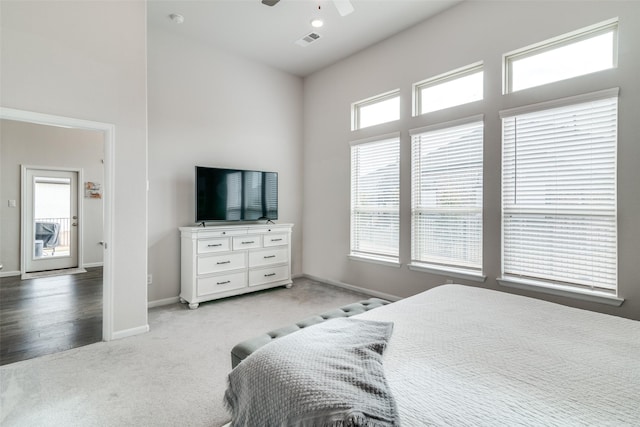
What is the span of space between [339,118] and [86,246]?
162 inches

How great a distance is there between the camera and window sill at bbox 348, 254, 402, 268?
398 cm

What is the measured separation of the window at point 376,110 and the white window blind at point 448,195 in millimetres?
601

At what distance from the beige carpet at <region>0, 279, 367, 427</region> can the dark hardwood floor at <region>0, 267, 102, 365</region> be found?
10.3 inches

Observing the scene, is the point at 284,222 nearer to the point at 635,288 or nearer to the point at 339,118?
the point at 339,118

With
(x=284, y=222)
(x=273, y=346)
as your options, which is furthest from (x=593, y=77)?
(x=284, y=222)

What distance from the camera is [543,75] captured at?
9.38 ft

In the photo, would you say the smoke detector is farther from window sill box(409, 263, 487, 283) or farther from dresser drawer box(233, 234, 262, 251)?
window sill box(409, 263, 487, 283)

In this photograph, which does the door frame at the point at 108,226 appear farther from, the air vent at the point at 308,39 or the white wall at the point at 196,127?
the air vent at the point at 308,39

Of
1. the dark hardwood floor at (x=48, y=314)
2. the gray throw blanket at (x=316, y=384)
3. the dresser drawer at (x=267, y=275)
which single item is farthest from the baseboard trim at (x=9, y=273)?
the gray throw blanket at (x=316, y=384)

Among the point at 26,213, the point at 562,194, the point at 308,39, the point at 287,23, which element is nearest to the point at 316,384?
the point at 562,194

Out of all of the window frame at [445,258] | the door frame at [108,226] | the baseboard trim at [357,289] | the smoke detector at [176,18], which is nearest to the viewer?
the door frame at [108,226]

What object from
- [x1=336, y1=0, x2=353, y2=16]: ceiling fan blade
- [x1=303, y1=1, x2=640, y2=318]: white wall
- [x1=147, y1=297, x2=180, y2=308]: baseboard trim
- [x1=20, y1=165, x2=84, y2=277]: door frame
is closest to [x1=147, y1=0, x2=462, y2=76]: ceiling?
[x1=303, y1=1, x2=640, y2=318]: white wall

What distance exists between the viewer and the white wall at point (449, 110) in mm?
2387

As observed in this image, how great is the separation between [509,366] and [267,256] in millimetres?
3628
